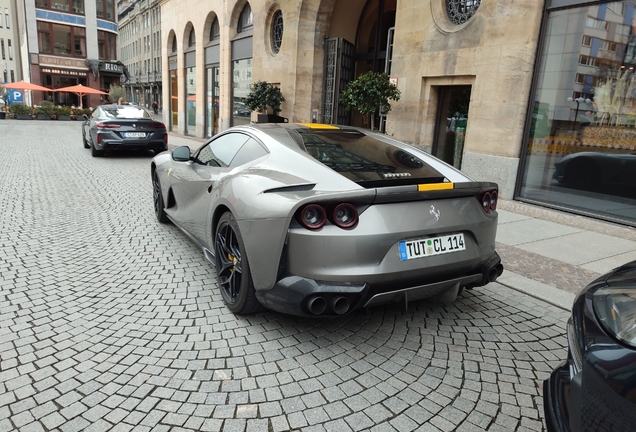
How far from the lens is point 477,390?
263 centimetres

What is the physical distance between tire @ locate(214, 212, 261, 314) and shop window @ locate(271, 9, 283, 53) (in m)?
14.3

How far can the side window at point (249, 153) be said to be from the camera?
144 inches

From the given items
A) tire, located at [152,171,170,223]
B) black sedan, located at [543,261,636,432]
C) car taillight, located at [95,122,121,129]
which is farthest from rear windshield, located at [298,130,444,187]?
car taillight, located at [95,122,121,129]

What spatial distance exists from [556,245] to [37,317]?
19.3 feet

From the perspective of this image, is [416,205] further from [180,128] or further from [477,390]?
[180,128]

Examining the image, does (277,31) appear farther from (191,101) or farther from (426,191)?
(426,191)

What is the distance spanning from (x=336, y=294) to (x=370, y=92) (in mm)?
8067

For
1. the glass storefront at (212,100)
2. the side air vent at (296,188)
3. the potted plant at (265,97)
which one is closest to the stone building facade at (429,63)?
the potted plant at (265,97)

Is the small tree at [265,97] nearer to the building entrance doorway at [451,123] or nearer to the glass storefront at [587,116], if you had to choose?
the building entrance doorway at [451,123]

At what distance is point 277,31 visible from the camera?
16703 millimetres

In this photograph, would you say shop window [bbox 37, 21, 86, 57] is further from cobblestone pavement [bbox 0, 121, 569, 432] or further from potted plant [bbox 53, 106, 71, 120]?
cobblestone pavement [bbox 0, 121, 569, 432]

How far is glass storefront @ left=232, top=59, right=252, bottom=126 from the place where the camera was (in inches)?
730

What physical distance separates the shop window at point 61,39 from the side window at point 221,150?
5440 centimetres

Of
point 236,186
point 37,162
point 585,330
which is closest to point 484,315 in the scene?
point 585,330
